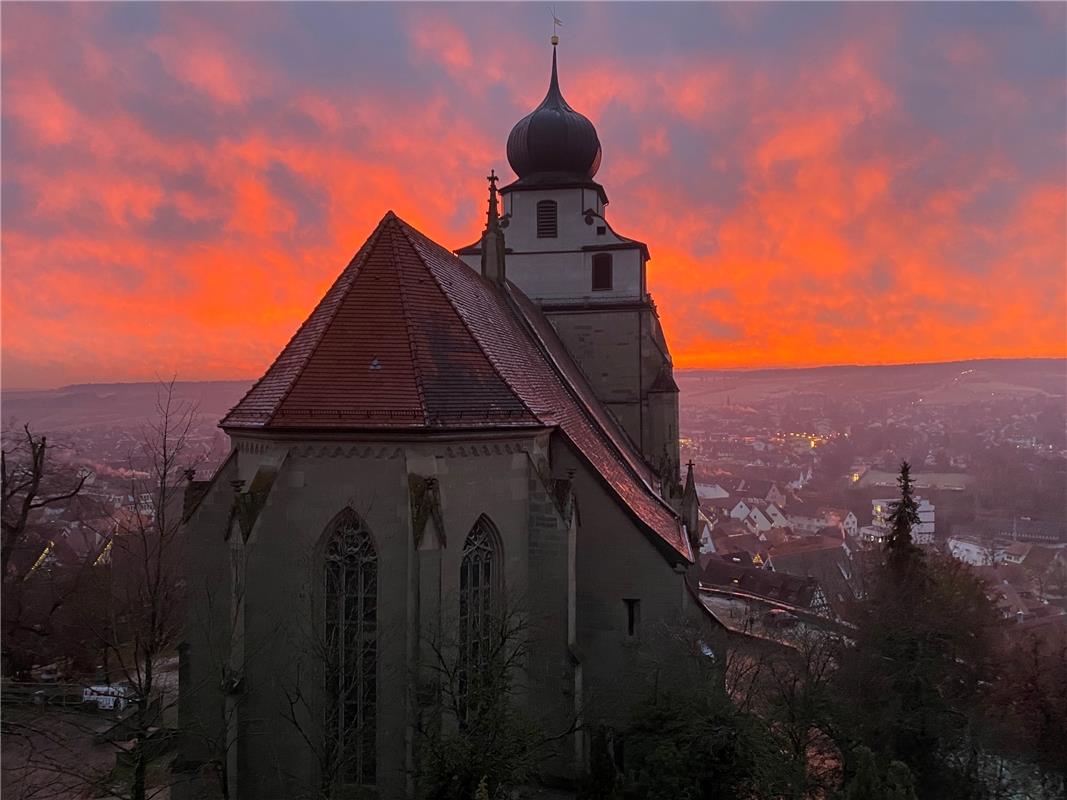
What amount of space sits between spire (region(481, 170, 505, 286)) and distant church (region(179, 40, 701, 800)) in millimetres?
5222

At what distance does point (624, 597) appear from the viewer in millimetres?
14641

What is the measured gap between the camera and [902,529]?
70.8 ft

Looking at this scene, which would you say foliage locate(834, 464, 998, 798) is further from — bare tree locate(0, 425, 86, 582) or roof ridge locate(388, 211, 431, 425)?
bare tree locate(0, 425, 86, 582)

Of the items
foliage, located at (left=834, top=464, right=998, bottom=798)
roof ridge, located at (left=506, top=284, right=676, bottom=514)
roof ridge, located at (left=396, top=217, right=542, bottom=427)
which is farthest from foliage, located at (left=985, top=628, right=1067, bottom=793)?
roof ridge, located at (left=396, top=217, right=542, bottom=427)

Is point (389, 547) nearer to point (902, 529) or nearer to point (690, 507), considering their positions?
point (690, 507)

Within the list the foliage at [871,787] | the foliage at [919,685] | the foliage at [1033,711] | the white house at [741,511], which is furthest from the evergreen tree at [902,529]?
the white house at [741,511]

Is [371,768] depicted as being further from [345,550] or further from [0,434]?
[0,434]

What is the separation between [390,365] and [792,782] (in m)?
9.84

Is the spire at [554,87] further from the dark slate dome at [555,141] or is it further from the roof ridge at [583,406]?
the roof ridge at [583,406]

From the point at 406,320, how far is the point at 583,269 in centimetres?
1549

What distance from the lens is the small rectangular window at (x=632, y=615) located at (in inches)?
576

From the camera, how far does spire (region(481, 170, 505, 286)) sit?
68.1 ft

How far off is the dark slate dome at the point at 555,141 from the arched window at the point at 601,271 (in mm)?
3195

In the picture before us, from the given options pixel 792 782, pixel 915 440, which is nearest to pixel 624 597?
pixel 792 782
